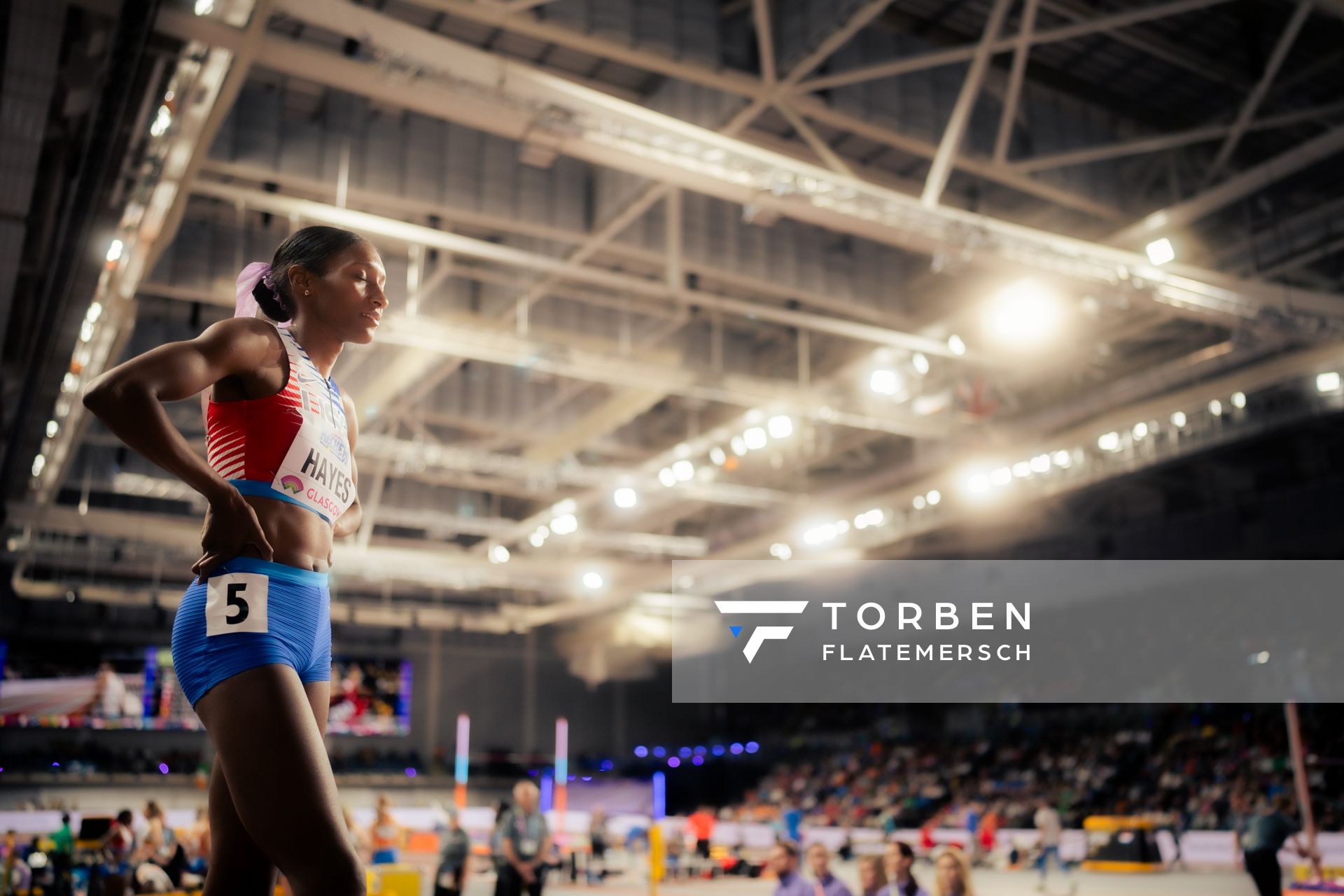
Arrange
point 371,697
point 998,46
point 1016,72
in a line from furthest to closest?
1. point 371,697
2. point 1016,72
3. point 998,46

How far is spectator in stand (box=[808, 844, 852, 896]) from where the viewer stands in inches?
231

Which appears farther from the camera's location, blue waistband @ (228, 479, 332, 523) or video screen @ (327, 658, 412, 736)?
video screen @ (327, 658, 412, 736)

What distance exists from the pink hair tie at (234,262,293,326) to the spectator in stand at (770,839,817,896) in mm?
4815

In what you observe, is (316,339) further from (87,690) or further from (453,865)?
(87,690)

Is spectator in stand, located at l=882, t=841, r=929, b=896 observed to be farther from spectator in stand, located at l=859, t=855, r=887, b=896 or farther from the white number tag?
the white number tag

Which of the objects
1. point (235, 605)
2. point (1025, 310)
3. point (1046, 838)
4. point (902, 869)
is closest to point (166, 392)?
point (235, 605)

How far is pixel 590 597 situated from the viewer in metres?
21.8

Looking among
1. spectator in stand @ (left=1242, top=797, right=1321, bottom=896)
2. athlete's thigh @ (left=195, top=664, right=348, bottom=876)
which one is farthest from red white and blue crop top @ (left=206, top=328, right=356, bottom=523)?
spectator in stand @ (left=1242, top=797, right=1321, bottom=896)

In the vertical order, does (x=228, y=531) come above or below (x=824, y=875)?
above

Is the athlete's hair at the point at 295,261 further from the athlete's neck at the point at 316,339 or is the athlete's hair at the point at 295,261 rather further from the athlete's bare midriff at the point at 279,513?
the athlete's bare midriff at the point at 279,513

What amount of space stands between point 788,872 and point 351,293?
16.4 feet

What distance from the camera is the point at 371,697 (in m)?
26.4

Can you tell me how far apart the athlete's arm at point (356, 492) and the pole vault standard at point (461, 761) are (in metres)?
22.9

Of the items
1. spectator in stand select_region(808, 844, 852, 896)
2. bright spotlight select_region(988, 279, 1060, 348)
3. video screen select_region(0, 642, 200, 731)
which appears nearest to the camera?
spectator in stand select_region(808, 844, 852, 896)
